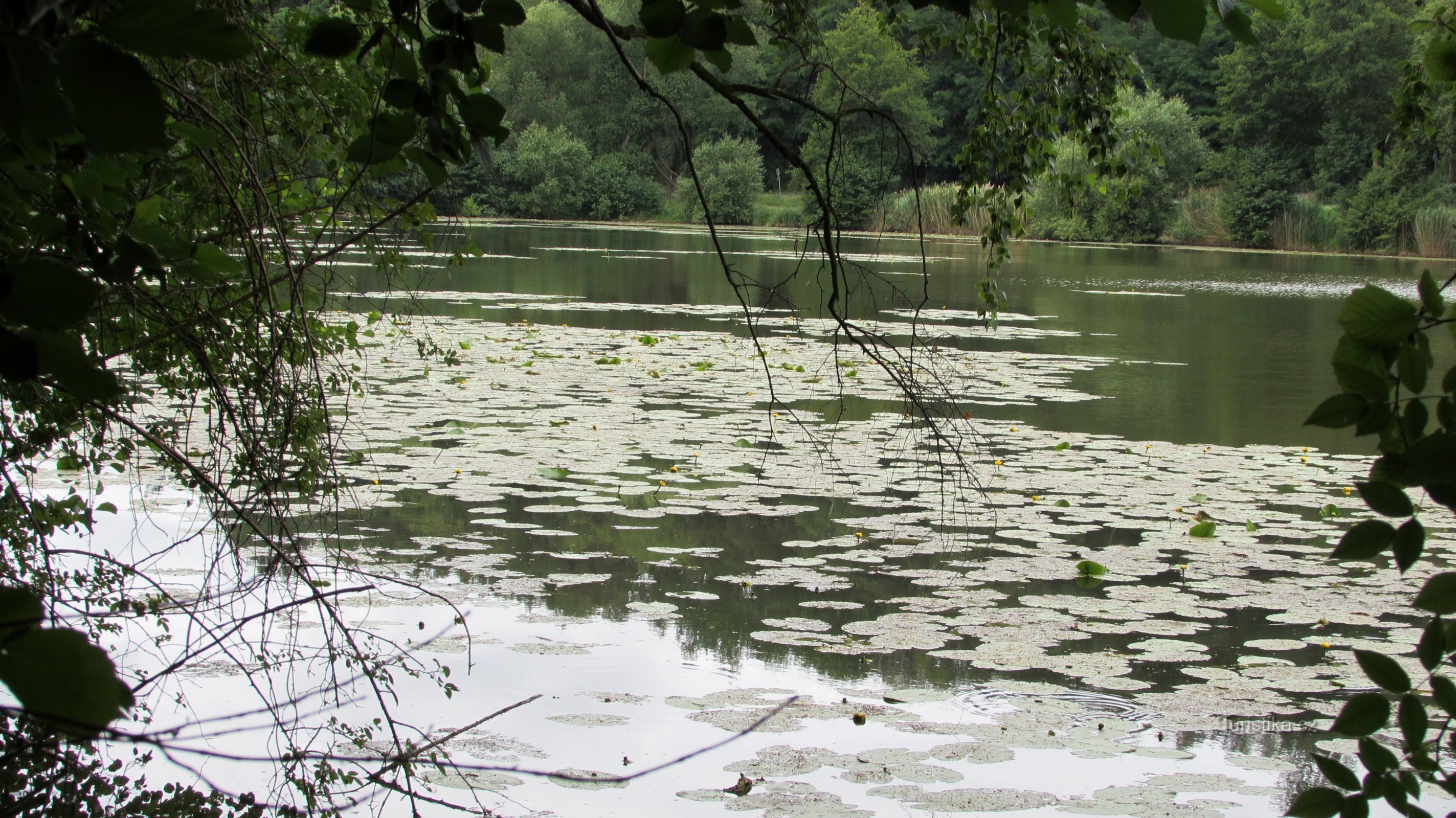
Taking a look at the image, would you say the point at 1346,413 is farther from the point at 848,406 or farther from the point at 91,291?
the point at 848,406

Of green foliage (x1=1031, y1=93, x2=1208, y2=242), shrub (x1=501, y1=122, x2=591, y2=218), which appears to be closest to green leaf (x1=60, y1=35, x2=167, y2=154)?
green foliage (x1=1031, y1=93, x2=1208, y2=242)

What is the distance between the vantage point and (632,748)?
3.12 m

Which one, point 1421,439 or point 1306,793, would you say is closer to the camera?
point 1421,439

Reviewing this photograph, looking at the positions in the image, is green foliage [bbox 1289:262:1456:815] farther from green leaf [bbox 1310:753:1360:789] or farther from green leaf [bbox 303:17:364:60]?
green leaf [bbox 303:17:364:60]

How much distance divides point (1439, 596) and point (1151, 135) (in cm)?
3104

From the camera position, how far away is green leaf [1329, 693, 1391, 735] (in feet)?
2.88

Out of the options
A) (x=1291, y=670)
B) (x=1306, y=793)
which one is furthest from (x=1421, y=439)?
(x=1291, y=670)

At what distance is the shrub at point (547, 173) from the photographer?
38.2 m

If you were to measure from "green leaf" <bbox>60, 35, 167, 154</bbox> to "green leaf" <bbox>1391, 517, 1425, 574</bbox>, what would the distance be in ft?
2.61

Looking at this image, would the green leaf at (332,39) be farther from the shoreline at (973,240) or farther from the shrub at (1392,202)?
the shrub at (1392,202)

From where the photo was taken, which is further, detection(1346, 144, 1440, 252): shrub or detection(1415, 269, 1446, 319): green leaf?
detection(1346, 144, 1440, 252): shrub

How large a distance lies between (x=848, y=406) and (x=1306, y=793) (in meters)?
7.14

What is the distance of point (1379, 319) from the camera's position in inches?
32.5

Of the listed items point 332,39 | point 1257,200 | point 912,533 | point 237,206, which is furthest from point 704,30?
point 1257,200
